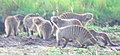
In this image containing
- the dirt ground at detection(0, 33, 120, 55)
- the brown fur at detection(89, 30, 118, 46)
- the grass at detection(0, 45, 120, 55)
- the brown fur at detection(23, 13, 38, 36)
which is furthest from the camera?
the brown fur at detection(23, 13, 38, 36)

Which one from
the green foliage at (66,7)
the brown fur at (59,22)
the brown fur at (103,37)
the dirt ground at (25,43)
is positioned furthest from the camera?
the green foliage at (66,7)

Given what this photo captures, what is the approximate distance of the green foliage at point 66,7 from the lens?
15.0 m

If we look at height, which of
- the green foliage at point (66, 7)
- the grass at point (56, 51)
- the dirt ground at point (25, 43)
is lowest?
the green foliage at point (66, 7)

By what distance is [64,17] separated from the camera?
42.6ft

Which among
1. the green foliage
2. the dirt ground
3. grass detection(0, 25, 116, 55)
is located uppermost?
grass detection(0, 25, 116, 55)

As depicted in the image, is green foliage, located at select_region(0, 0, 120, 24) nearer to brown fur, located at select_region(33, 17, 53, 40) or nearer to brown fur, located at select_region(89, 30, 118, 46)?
brown fur, located at select_region(33, 17, 53, 40)

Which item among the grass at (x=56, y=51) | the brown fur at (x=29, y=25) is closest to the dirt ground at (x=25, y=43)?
the grass at (x=56, y=51)

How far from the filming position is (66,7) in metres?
15.3

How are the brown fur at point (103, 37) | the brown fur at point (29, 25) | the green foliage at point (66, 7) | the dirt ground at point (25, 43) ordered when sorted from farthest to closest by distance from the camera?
the green foliage at point (66, 7)
the brown fur at point (29, 25)
the brown fur at point (103, 37)
the dirt ground at point (25, 43)

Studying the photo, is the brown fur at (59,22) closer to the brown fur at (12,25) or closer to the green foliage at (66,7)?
the brown fur at (12,25)

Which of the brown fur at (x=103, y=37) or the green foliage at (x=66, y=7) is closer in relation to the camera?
the brown fur at (x=103, y=37)

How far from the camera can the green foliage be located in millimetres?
14953

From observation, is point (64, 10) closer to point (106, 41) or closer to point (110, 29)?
point (110, 29)

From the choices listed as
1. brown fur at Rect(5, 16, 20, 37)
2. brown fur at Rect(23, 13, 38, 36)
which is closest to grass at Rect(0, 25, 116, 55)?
brown fur at Rect(23, 13, 38, 36)
